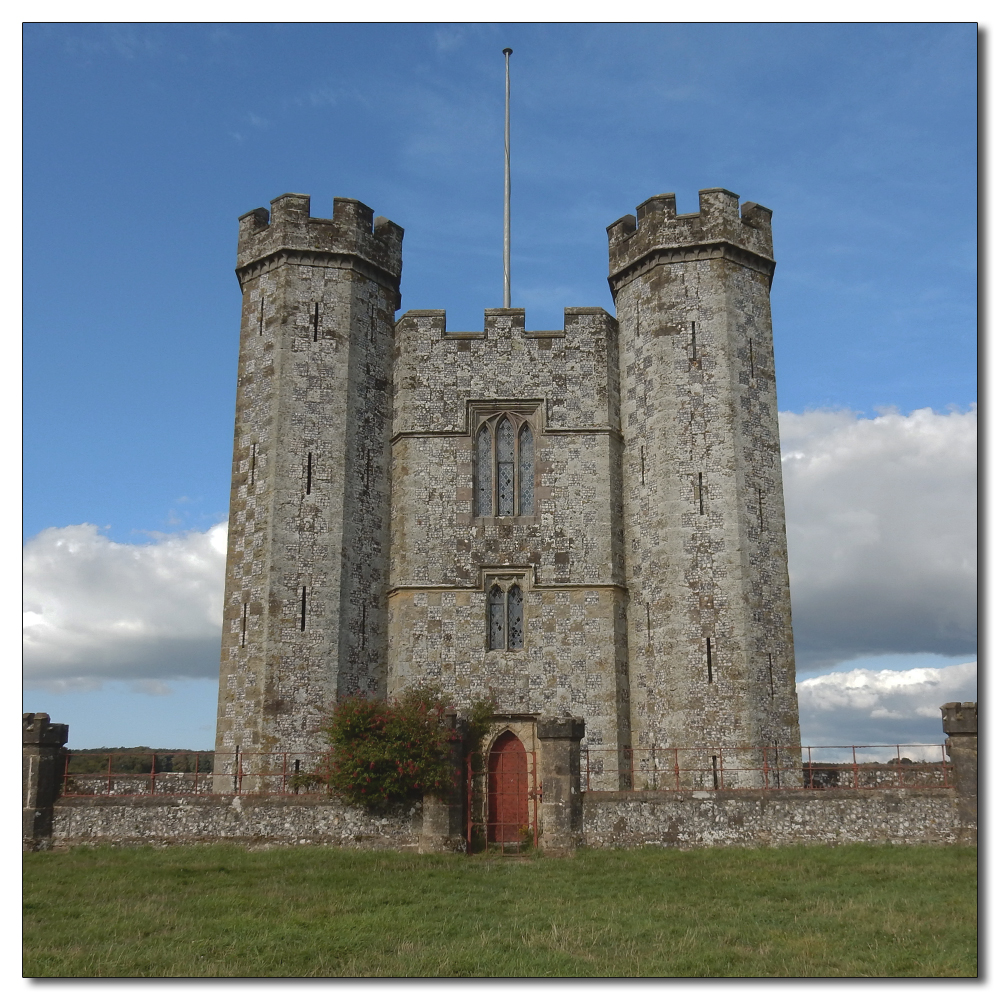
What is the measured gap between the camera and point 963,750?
782 inches

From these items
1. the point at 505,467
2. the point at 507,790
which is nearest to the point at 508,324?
the point at 505,467

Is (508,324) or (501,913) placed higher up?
(508,324)

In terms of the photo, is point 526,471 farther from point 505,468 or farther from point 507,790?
point 507,790

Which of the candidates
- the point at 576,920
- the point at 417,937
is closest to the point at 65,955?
the point at 417,937

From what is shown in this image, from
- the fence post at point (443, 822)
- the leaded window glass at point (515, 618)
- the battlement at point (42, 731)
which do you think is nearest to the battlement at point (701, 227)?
the leaded window glass at point (515, 618)

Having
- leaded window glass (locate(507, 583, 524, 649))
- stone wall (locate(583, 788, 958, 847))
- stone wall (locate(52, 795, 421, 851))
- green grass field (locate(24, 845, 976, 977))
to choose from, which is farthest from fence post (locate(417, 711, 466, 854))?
leaded window glass (locate(507, 583, 524, 649))

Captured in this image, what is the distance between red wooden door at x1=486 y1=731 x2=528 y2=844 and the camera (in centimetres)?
2317

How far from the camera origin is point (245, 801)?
20.7 meters

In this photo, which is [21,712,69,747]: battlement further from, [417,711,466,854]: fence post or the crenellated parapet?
the crenellated parapet

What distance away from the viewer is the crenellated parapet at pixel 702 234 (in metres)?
26.9

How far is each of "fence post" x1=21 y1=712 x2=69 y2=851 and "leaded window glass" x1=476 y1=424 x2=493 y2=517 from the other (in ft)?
39.1

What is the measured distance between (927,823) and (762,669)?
212 inches

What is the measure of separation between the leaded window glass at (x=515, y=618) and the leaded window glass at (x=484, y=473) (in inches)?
92.1

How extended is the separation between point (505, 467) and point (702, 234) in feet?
28.1
